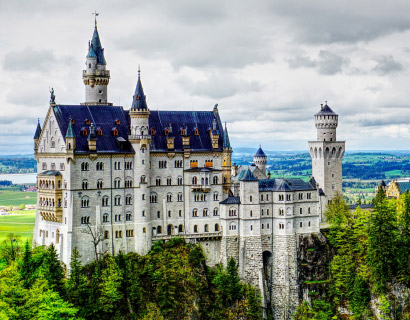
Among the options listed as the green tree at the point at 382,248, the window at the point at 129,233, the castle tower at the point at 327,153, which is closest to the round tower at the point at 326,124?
the castle tower at the point at 327,153

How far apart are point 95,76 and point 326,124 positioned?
159ft

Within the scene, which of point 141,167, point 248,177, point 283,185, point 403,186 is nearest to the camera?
point 141,167

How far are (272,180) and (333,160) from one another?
71.2ft

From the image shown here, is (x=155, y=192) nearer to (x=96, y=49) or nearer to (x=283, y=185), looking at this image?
(x=283, y=185)

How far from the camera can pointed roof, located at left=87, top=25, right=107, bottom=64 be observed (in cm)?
11369

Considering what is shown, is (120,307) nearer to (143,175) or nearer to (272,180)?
(143,175)

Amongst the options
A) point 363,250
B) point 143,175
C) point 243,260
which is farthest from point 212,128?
point 363,250

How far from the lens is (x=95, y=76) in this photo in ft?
372

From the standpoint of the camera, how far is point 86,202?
330 ft

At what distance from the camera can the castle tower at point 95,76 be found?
113 metres

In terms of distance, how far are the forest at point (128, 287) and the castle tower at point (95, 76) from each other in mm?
28757

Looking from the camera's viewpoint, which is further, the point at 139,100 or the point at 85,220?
the point at 139,100

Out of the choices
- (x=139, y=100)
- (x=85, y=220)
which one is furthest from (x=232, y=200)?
(x=85, y=220)

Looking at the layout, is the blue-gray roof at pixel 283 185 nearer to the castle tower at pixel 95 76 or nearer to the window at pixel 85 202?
the window at pixel 85 202
